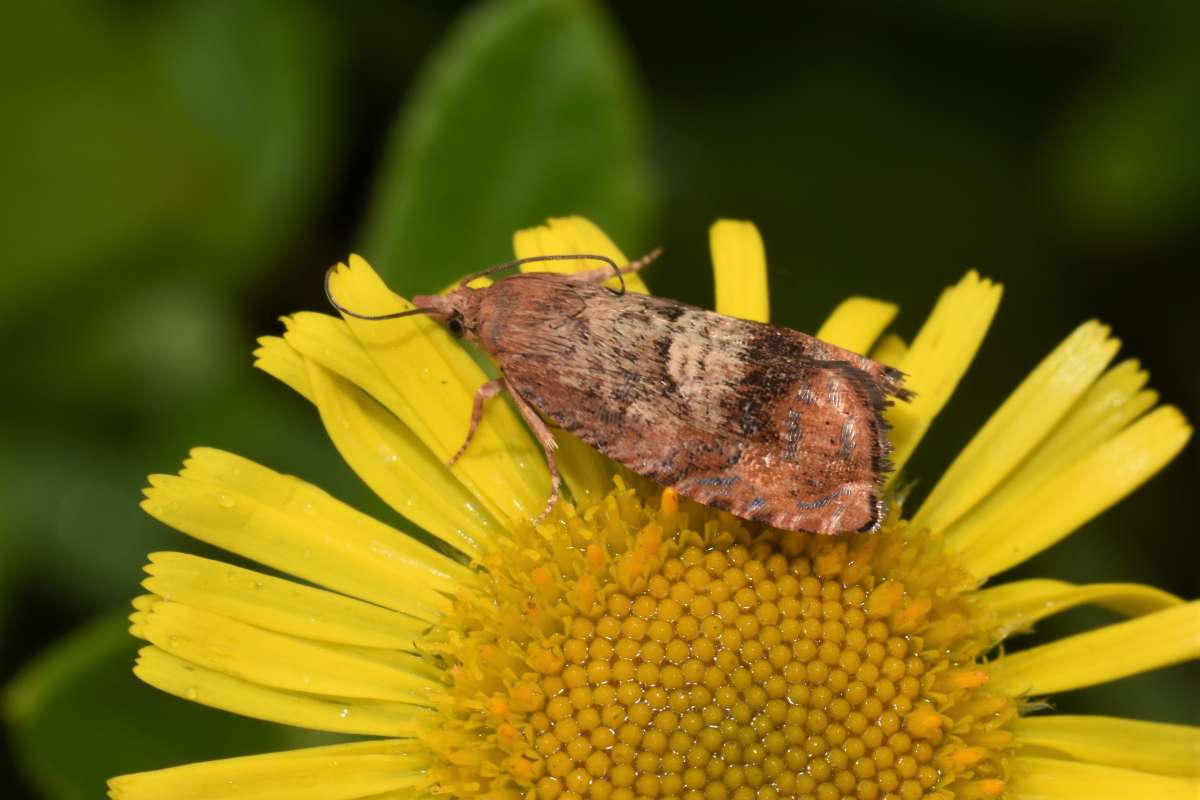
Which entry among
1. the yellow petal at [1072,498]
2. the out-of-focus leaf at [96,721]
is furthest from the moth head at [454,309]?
the yellow petal at [1072,498]

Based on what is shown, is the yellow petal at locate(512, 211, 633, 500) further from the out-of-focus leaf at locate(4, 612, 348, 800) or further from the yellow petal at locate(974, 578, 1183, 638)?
the out-of-focus leaf at locate(4, 612, 348, 800)

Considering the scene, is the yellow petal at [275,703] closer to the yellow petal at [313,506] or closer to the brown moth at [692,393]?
the yellow petal at [313,506]

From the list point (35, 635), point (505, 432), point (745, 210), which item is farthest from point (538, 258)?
point (35, 635)

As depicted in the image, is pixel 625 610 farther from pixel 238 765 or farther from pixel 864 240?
pixel 864 240

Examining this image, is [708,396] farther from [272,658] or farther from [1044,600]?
[272,658]

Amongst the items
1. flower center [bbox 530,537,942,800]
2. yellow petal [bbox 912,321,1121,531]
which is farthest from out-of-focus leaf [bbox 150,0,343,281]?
yellow petal [bbox 912,321,1121,531]

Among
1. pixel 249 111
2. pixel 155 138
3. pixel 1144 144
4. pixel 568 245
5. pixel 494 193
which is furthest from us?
pixel 249 111

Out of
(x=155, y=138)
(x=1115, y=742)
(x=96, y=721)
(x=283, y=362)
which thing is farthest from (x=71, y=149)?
(x=1115, y=742)
